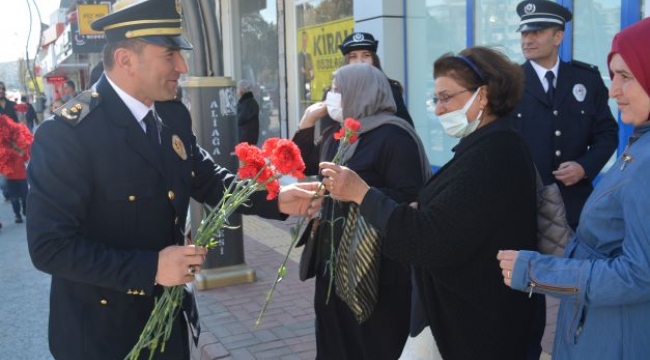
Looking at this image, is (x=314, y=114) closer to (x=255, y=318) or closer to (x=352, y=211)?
(x=352, y=211)

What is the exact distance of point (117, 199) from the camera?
2.14m

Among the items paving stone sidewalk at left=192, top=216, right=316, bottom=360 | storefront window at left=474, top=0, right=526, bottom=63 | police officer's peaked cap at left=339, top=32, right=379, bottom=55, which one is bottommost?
paving stone sidewalk at left=192, top=216, right=316, bottom=360

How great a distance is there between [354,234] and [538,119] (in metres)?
1.53

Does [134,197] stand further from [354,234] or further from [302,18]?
[302,18]

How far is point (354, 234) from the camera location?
2.94 metres

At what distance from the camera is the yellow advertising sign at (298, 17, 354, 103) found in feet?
30.3

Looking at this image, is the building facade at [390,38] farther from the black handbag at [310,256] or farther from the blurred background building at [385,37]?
the black handbag at [310,256]

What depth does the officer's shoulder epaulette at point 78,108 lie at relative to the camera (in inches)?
83.4

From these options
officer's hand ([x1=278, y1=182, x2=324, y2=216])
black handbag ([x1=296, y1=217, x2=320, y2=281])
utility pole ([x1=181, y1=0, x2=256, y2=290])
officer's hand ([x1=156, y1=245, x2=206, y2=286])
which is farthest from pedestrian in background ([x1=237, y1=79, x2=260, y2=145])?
officer's hand ([x1=156, y1=245, x2=206, y2=286])

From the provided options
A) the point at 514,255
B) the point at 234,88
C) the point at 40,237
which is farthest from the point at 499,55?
the point at 234,88

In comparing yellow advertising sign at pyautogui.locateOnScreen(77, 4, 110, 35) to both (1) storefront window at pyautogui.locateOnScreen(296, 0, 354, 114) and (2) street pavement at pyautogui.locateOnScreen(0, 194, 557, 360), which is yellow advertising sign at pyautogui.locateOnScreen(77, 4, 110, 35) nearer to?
(1) storefront window at pyautogui.locateOnScreen(296, 0, 354, 114)

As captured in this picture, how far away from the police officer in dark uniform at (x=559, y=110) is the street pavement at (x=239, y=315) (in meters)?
1.31

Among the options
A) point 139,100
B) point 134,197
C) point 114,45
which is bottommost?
point 134,197

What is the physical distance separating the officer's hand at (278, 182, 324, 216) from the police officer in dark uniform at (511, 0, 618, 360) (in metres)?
1.61
